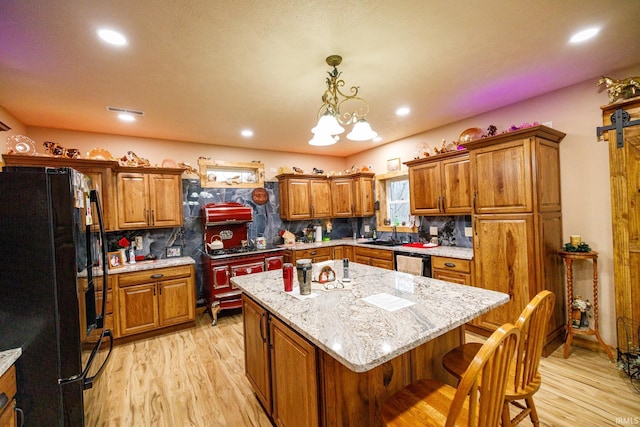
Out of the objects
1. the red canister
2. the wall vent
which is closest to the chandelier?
the red canister

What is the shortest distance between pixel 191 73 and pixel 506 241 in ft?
10.9

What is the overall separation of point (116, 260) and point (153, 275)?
0.51 metres

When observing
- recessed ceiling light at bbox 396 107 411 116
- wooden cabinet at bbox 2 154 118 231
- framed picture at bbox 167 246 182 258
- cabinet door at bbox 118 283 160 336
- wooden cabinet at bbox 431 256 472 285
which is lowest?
cabinet door at bbox 118 283 160 336

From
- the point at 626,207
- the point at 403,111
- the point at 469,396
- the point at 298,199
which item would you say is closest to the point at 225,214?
the point at 298,199

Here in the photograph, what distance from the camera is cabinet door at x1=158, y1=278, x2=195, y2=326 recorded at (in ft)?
11.5

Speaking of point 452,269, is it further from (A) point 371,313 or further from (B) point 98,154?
(B) point 98,154

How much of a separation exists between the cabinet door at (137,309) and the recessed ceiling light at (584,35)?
15.3 feet

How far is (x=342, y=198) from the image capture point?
5.21 meters

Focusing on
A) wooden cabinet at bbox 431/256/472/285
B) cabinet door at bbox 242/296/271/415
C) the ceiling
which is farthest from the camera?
wooden cabinet at bbox 431/256/472/285

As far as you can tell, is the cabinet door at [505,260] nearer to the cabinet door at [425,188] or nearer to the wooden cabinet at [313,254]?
the cabinet door at [425,188]

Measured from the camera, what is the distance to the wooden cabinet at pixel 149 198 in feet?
11.7

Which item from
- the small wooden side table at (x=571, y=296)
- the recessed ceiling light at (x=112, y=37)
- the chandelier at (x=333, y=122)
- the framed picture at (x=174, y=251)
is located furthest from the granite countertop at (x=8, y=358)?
the small wooden side table at (x=571, y=296)

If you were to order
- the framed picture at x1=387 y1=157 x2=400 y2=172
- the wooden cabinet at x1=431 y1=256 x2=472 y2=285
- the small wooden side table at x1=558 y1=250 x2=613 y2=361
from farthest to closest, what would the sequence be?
the framed picture at x1=387 y1=157 x2=400 y2=172 → the wooden cabinet at x1=431 y1=256 x2=472 y2=285 → the small wooden side table at x1=558 y1=250 x2=613 y2=361

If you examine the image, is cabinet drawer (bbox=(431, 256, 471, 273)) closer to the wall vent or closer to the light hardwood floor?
the light hardwood floor
